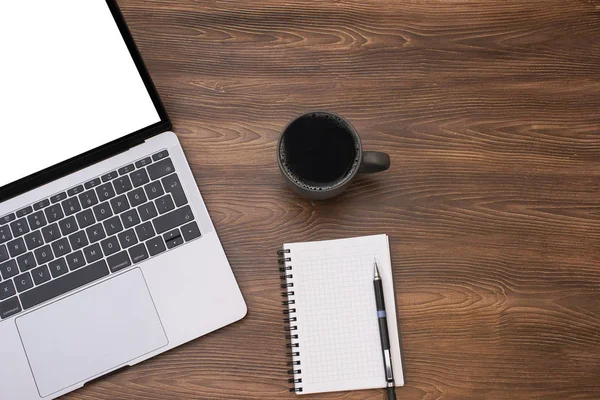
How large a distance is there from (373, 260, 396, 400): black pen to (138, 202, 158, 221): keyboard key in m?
0.31

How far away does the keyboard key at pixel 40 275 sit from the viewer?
30.2 inches

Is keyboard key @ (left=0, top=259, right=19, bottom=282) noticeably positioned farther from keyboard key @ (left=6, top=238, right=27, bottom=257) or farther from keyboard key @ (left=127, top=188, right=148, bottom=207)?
keyboard key @ (left=127, top=188, right=148, bottom=207)

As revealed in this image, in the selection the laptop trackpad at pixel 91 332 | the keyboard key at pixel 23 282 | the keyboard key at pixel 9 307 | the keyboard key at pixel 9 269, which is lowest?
the laptop trackpad at pixel 91 332

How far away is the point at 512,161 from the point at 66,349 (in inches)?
25.9

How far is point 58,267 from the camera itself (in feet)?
2.52

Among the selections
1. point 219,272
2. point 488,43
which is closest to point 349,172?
point 219,272

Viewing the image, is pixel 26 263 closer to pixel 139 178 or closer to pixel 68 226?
pixel 68 226

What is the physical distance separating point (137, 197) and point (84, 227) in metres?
0.08

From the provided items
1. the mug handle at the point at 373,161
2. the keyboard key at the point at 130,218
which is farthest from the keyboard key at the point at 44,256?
the mug handle at the point at 373,161

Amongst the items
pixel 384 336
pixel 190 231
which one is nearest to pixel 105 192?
pixel 190 231

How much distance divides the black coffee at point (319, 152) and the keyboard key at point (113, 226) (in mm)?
240

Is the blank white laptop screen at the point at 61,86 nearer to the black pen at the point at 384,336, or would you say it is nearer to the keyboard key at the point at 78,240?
the keyboard key at the point at 78,240

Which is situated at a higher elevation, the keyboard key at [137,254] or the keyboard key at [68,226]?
the keyboard key at [68,226]

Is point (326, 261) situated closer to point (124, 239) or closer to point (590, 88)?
point (124, 239)
